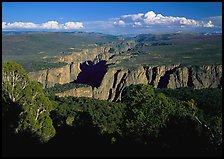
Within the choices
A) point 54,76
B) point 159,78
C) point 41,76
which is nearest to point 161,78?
point 159,78

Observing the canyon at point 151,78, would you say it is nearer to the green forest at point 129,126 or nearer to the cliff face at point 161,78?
the cliff face at point 161,78

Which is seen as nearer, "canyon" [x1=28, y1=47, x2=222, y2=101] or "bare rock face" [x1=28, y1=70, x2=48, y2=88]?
"canyon" [x1=28, y1=47, x2=222, y2=101]

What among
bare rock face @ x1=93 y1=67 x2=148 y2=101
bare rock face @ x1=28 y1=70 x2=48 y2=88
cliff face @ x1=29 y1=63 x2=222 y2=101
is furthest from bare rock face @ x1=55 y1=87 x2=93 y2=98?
bare rock face @ x1=28 y1=70 x2=48 y2=88

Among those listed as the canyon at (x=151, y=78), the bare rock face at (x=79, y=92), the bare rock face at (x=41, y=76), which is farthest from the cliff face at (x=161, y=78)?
the bare rock face at (x=41, y=76)

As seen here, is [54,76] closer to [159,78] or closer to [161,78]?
[159,78]

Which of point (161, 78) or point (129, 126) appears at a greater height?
point (129, 126)

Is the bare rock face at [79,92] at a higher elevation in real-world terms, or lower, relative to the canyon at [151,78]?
lower

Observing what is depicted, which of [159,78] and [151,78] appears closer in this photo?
[159,78]

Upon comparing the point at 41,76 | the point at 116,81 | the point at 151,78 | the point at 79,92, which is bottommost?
the point at 79,92

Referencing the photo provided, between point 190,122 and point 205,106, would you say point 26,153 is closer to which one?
point 190,122

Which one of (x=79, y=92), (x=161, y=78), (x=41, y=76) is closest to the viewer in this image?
(x=79, y=92)

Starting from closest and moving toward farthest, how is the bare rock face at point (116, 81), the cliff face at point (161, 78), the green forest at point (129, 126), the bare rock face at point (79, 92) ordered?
the green forest at point (129, 126) → the bare rock face at point (79, 92) → the bare rock face at point (116, 81) → the cliff face at point (161, 78)

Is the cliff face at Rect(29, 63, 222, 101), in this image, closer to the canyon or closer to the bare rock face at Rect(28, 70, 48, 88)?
the canyon

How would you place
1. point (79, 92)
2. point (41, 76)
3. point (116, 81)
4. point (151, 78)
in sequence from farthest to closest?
point (41, 76) < point (151, 78) < point (116, 81) < point (79, 92)
